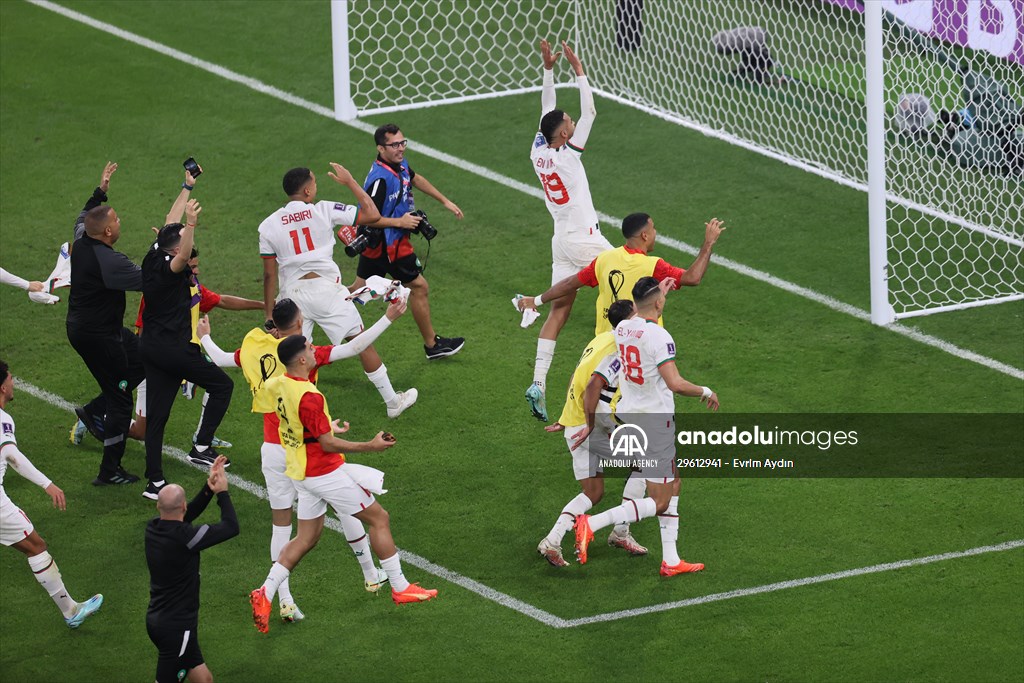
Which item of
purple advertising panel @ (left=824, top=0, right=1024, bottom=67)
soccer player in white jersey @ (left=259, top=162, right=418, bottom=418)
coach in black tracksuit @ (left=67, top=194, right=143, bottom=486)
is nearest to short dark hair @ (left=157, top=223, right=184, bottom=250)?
coach in black tracksuit @ (left=67, top=194, right=143, bottom=486)

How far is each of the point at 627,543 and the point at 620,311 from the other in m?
1.73

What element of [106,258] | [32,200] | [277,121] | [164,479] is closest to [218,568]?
[164,479]

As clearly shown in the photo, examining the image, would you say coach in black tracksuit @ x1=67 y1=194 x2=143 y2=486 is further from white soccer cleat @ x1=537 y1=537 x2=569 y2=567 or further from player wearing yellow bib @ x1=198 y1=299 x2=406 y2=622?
white soccer cleat @ x1=537 y1=537 x2=569 y2=567

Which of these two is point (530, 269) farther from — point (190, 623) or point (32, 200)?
point (190, 623)

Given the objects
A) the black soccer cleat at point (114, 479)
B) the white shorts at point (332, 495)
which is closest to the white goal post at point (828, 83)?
the white shorts at point (332, 495)

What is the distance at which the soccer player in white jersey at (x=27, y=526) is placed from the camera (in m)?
9.93

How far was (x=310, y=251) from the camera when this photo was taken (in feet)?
38.8

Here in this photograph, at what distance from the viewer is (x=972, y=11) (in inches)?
579

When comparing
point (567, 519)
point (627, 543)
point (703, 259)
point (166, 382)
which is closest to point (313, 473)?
point (567, 519)

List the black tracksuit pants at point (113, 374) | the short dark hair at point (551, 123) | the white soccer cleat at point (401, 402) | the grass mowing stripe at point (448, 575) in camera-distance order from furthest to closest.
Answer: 1. the white soccer cleat at point (401, 402)
2. the short dark hair at point (551, 123)
3. the black tracksuit pants at point (113, 374)
4. the grass mowing stripe at point (448, 575)

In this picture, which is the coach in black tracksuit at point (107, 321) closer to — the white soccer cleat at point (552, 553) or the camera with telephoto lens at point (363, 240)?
the camera with telephoto lens at point (363, 240)

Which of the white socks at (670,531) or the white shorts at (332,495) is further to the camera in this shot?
the white socks at (670,531)

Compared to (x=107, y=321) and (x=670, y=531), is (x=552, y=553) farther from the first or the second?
(x=107, y=321)

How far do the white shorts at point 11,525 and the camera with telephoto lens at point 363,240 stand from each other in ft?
11.0
